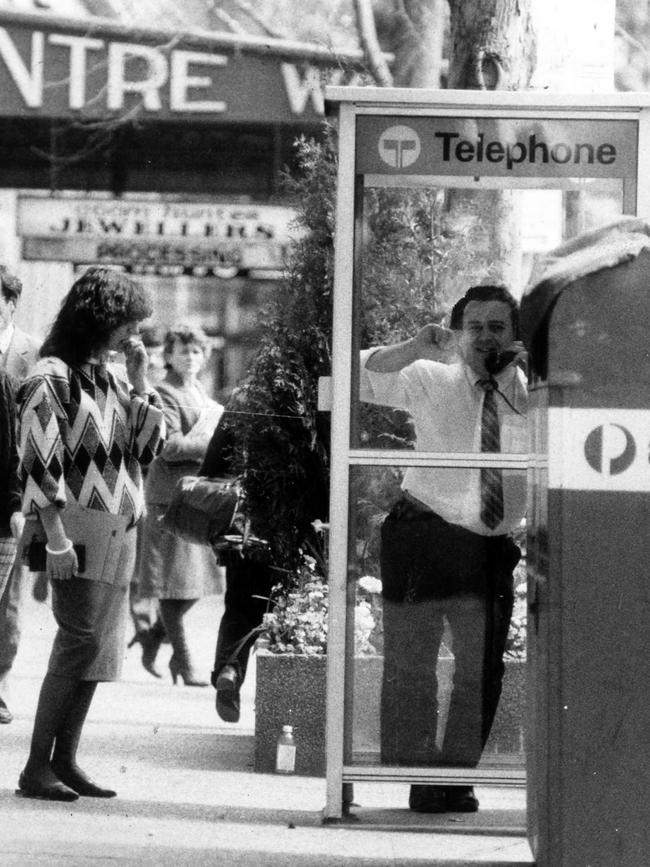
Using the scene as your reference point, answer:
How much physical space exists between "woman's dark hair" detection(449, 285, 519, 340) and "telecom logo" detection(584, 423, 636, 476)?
1.44 metres

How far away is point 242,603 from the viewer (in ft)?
24.0

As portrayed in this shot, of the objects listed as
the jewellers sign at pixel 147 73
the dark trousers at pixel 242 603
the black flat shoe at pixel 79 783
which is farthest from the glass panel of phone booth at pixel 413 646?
the jewellers sign at pixel 147 73

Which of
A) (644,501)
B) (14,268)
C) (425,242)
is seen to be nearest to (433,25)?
(14,268)

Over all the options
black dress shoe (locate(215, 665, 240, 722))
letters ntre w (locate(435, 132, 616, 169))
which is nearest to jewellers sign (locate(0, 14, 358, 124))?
black dress shoe (locate(215, 665, 240, 722))

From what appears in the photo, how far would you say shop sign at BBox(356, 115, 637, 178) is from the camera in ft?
17.7

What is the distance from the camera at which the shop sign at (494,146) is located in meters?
5.41

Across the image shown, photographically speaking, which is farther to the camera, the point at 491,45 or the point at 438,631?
the point at 491,45

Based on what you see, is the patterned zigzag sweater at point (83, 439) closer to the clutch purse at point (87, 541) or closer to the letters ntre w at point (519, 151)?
the clutch purse at point (87, 541)

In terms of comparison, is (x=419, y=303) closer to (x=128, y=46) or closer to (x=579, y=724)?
(x=579, y=724)

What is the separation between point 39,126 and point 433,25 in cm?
238

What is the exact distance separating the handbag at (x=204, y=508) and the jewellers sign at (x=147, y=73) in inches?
139

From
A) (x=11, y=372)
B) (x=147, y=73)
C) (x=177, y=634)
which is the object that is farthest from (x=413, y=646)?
(x=147, y=73)

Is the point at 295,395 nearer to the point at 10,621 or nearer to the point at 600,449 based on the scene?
the point at 10,621

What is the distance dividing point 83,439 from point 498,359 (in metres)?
1.36
